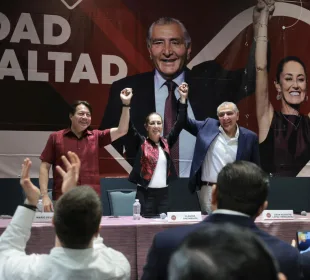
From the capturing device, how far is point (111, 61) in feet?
14.5

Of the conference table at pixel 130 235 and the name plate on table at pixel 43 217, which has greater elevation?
the name plate on table at pixel 43 217

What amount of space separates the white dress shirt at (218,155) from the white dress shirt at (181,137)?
113 cm

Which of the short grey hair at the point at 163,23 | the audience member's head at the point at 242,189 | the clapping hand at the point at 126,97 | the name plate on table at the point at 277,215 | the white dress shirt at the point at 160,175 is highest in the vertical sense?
the short grey hair at the point at 163,23

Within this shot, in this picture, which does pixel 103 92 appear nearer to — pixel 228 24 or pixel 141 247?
pixel 228 24

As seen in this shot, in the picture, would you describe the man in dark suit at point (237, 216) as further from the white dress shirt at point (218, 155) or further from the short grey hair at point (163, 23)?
the short grey hair at point (163, 23)

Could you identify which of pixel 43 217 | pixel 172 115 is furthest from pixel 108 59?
pixel 43 217

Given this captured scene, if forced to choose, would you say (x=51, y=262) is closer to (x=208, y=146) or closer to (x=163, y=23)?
(x=208, y=146)

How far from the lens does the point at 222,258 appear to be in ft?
1.45

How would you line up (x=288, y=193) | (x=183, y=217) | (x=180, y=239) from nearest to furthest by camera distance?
1. (x=180, y=239)
2. (x=183, y=217)
3. (x=288, y=193)

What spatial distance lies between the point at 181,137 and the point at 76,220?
3.55 m

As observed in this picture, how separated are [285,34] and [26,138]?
3.00 meters

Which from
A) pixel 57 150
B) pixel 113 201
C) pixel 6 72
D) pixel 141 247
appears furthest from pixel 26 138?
pixel 141 247

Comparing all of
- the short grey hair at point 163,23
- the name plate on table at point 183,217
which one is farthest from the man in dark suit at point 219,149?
the short grey hair at point 163,23

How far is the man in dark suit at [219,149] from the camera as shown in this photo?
3230mm
